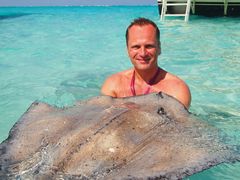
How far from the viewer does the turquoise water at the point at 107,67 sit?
6.48 metres

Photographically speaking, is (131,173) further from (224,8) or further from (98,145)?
(224,8)

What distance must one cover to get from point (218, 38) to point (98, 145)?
39.4 ft

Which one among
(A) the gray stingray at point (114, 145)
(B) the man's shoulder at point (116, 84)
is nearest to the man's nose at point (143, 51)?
(B) the man's shoulder at point (116, 84)

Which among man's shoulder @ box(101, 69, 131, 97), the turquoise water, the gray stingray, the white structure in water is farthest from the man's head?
the white structure in water

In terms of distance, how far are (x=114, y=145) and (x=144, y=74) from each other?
69.2 inches

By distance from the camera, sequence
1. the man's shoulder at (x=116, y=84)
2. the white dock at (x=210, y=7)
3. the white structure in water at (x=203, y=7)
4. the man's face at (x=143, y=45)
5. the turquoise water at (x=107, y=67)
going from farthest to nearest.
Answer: the white dock at (x=210, y=7), the white structure in water at (x=203, y=7), the turquoise water at (x=107, y=67), the man's shoulder at (x=116, y=84), the man's face at (x=143, y=45)

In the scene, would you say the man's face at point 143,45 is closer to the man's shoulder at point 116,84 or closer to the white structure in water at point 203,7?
the man's shoulder at point 116,84

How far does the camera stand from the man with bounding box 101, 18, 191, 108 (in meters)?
3.93

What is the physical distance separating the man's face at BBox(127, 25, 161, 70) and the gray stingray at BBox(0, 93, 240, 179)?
80cm

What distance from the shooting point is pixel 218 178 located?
14.0 ft

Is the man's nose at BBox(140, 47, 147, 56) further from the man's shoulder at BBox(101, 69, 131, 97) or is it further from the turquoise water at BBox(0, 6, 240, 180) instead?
the turquoise water at BBox(0, 6, 240, 180)

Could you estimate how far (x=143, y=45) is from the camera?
12.9 feet

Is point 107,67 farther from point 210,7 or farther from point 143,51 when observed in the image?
point 210,7

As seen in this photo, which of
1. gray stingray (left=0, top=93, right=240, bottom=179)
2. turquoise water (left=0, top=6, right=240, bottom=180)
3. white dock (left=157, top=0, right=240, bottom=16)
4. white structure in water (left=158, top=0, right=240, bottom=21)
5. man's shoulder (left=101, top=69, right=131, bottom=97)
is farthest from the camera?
white dock (left=157, top=0, right=240, bottom=16)
